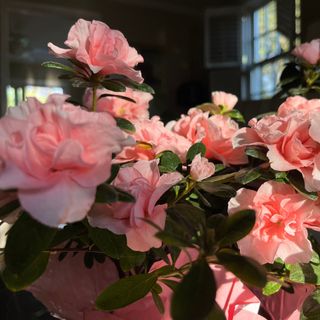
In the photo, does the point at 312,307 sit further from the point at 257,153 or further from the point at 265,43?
the point at 265,43

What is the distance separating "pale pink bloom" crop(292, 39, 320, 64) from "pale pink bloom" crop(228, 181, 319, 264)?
0.34 metres

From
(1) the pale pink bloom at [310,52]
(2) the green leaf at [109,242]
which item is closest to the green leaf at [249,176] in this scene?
(2) the green leaf at [109,242]

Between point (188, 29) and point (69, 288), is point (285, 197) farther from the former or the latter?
point (188, 29)

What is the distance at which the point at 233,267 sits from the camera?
0.25m

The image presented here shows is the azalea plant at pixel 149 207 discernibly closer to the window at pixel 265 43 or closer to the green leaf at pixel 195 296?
the green leaf at pixel 195 296

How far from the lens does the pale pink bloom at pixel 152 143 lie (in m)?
0.44

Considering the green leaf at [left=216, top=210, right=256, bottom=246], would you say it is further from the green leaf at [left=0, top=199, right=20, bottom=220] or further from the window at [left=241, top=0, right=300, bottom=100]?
the window at [left=241, top=0, right=300, bottom=100]

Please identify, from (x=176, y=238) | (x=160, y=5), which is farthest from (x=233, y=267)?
(x=160, y=5)

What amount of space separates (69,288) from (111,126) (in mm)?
223

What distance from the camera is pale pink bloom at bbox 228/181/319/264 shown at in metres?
0.34

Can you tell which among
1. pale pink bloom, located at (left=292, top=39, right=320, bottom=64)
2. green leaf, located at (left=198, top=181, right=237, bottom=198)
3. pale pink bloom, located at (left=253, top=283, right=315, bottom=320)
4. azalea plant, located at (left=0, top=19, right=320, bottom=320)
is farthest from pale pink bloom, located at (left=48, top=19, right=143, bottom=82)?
pale pink bloom, located at (left=292, top=39, right=320, bottom=64)

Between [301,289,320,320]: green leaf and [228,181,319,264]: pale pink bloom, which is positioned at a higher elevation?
[228,181,319,264]: pale pink bloom

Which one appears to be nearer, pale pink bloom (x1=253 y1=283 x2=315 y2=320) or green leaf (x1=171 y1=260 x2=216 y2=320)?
green leaf (x1=171 y1=260 x2=216 y2=320)

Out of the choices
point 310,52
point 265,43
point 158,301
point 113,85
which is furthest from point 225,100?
point 265,43
